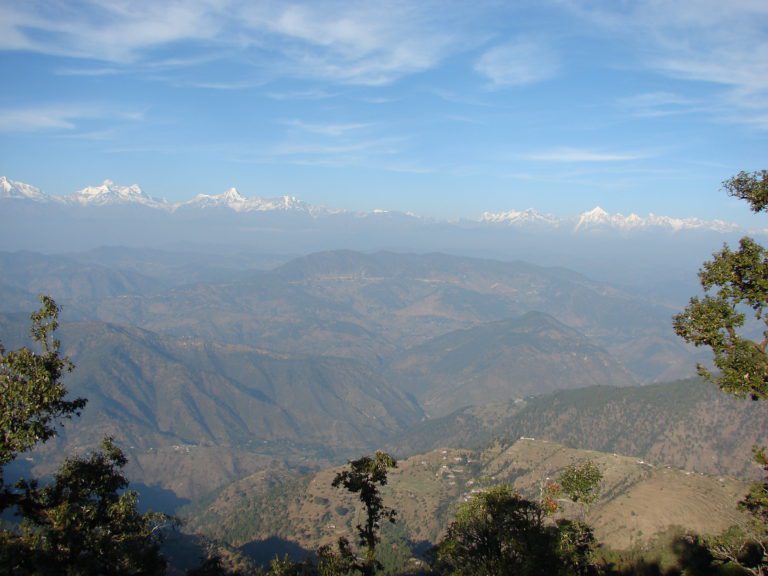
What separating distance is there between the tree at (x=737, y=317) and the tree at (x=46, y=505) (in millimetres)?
23915

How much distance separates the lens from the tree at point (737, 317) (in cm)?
1828

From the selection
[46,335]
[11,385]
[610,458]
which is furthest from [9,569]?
[610,458]

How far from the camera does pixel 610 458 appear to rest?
612ft

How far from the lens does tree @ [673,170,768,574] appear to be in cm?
1828

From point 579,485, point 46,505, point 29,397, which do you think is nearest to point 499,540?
point 579,485

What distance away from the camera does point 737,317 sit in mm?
Result: 18641

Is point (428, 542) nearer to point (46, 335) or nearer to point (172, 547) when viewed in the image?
point (172, 547)

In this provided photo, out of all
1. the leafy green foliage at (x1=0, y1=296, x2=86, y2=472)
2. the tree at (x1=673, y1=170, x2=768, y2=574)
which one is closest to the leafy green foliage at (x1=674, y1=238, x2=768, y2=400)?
the tree at (x1=673, y1=170, x2=768, y2=574)

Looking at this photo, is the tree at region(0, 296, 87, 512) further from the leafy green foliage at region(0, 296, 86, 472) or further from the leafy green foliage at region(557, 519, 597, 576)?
the leafy green foliage at region(557, 519, 597, 576)

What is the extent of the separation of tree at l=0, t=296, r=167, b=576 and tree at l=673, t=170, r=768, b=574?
23.9 meters

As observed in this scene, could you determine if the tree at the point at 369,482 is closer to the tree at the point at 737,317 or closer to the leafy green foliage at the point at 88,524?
the leafy green foliage at the point at 88,524

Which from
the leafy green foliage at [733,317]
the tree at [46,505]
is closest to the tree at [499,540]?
the leafy green foliage at [733,317]

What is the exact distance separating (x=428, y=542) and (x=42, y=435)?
585 ft

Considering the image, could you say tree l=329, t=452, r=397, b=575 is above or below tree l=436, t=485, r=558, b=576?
above
